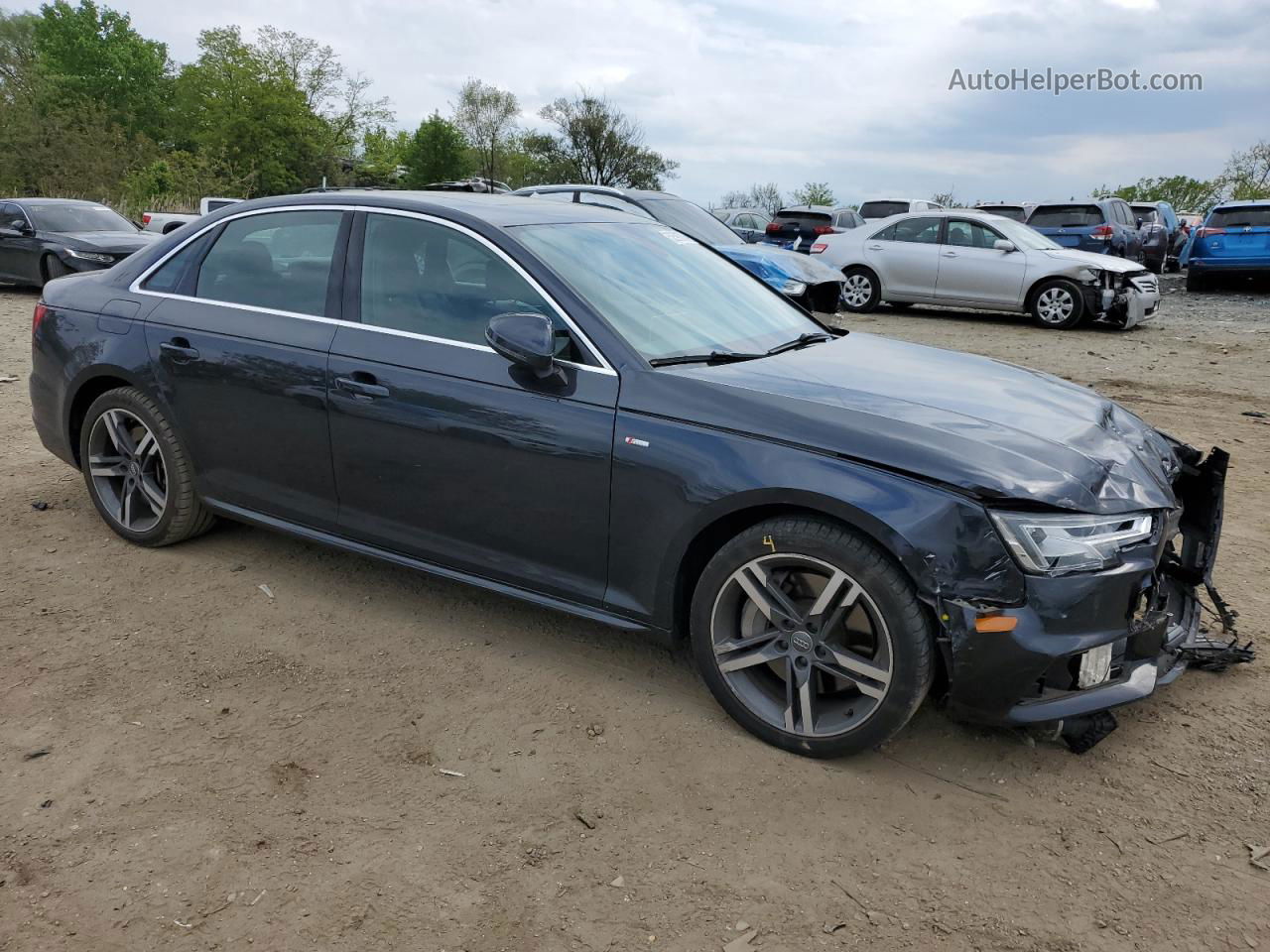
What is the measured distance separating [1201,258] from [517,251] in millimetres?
18723

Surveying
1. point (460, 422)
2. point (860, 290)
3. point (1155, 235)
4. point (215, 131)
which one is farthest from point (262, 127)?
point (460, 422)

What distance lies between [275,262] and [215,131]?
57.8m

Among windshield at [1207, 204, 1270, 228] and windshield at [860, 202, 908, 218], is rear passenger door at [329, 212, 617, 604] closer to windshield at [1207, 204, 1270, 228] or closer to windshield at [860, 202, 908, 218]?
windshield at [1207, 204, 1270, 228]

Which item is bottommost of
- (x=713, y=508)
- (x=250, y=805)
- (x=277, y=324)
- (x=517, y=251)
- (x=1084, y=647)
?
(x=250, y=805)

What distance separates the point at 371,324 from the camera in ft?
12.0

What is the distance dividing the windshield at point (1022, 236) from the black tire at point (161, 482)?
12060 millimetres

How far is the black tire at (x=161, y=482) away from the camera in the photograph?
4285 millimetres

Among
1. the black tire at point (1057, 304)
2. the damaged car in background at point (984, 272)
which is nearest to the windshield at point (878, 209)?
the damaged car in background at point (984, 272)

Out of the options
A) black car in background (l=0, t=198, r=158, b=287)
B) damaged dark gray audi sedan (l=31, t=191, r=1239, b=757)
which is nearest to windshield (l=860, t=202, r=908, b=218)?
black car in background (l=0, t=198, r=158, b=287)

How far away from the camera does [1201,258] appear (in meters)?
18.2

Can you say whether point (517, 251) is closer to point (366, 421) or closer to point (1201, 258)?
point (366, 421)

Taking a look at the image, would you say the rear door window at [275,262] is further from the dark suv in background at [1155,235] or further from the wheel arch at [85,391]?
the dark suv in background at [1155,235]

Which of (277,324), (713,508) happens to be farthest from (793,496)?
(277,324)

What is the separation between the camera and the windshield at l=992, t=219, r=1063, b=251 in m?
13.5
